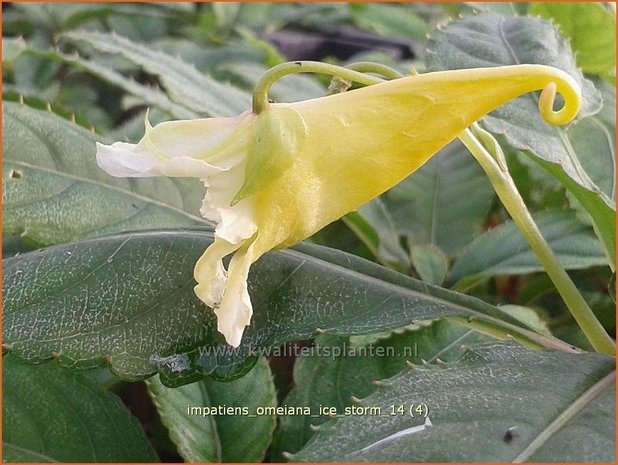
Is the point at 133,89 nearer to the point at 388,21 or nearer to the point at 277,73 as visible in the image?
the point at 277,73

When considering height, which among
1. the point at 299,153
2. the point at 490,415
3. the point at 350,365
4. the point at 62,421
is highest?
the point at 299,153

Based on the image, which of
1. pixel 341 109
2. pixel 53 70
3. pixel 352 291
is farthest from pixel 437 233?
pixel 53 70

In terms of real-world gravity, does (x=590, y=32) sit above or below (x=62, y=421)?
above

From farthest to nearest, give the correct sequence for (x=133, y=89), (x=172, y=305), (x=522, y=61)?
1. (x=133, y=89)
2. (x=522, y=61)
3. (x=172, y=305)

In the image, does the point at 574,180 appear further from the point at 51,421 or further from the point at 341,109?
the point at 51,421

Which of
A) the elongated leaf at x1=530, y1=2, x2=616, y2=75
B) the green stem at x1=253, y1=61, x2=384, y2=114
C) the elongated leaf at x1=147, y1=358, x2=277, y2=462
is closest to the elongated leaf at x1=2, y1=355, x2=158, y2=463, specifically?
the elongated leaf at x1=147, y1=358, x2=277, y2=462

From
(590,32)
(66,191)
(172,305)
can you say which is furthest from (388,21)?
(172,305)

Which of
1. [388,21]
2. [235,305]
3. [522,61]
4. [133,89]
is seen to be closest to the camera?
[235,305]
